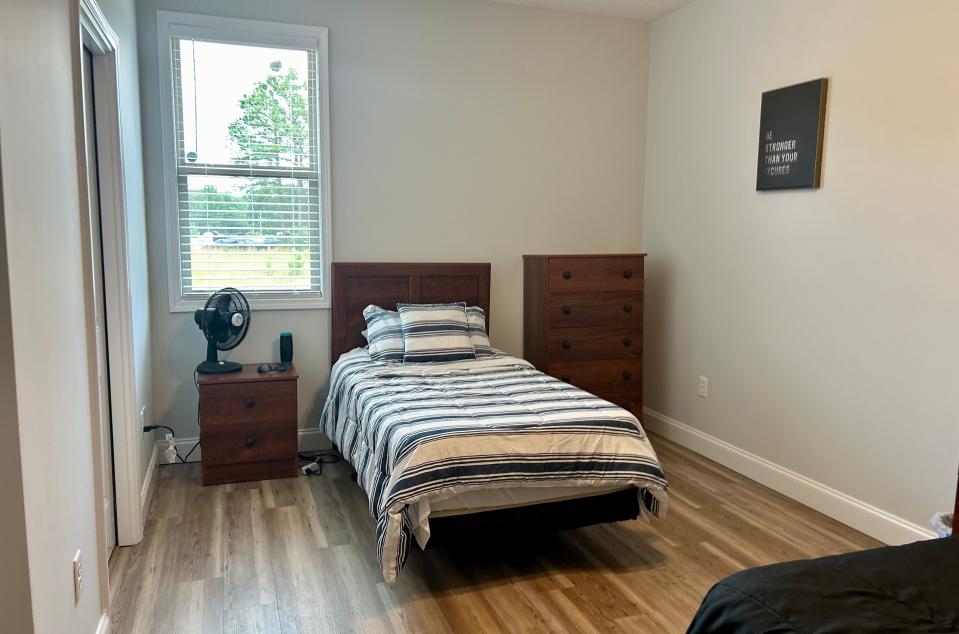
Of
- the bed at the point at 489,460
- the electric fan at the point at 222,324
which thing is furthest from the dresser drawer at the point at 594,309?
the electric fan at the point at 222,324

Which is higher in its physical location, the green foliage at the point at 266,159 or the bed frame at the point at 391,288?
the green foliage at the point at 266,159

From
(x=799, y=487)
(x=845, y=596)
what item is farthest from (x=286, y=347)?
(x=845, y=596)

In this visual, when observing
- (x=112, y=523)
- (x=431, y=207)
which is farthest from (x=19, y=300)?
(x=431, y=207)

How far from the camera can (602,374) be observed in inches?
168

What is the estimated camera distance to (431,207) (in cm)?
425

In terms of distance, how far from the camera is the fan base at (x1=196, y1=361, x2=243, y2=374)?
3.62m

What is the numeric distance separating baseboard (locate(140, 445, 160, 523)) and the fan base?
51 cm

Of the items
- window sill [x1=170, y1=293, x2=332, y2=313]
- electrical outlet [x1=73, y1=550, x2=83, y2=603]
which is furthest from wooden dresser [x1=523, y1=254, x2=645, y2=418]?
electrical outlet [x1=73, y1=550, x2=83, y2=603]

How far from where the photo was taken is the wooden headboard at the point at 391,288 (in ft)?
13.3

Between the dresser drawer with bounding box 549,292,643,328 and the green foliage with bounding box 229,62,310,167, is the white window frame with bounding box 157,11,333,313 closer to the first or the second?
the green foliage with bounding box 229,62,310,167

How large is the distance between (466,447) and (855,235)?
2.07 meters

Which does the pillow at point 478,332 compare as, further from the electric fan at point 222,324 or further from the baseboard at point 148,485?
the baseboard at point 148,485

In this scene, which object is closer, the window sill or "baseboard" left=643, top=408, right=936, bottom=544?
"baseboard" left=643, top=408, right=936, bottom=544

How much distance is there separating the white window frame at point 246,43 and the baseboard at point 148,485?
80cm
